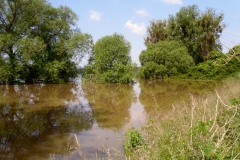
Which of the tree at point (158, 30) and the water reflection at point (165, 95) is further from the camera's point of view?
the tree at point (158, 30)

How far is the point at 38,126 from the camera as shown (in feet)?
32.2

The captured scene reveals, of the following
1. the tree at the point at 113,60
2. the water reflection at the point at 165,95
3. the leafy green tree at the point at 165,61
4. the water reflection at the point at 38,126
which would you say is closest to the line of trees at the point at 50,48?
the tree at the point at 113,60

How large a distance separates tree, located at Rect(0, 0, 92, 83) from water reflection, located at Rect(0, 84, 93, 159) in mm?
10356

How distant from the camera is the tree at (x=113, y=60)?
2580 centimetres

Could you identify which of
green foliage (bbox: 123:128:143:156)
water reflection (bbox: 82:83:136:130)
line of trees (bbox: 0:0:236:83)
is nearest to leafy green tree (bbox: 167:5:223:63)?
line of trees (bbox: 0:0:236:83)

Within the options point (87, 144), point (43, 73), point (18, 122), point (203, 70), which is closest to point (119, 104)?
point (18, 122)

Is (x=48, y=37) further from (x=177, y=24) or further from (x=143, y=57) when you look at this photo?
(x=177, y=24)

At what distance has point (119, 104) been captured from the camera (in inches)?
584

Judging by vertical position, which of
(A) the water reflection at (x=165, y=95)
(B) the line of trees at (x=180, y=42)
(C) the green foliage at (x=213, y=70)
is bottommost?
(A) the water reflection at (x=165, y=95)

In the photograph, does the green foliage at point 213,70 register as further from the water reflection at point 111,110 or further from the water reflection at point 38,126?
the water reflection at point 38,126

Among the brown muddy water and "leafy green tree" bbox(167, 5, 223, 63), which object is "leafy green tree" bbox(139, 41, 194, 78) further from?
the brown muddy water

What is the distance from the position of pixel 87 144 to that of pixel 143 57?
99.4ft

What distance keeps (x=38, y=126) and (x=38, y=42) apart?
15.9 m

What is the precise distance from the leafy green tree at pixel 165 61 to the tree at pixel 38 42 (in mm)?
10526
